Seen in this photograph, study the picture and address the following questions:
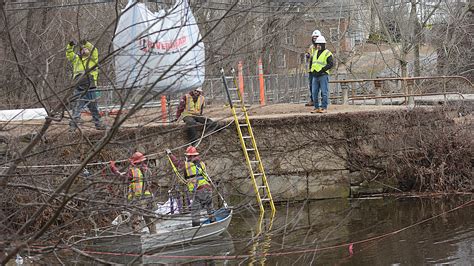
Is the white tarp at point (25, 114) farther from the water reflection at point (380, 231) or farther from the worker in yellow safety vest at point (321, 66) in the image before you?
the worker in yellow safety vest at point (321, 66)

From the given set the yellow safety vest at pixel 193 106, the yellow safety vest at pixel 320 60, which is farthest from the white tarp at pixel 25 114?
the yellow safety vest at pixel 320 60

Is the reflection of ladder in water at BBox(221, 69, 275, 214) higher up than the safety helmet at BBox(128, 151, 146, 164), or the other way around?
the safety helmet at BBox(128, 151, 146, 164)

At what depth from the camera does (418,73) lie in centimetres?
4178

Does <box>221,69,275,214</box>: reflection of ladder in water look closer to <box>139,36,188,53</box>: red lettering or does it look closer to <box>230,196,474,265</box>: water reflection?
<box>230,196,474,265</box>: water reflection

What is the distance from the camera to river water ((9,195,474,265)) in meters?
14.1

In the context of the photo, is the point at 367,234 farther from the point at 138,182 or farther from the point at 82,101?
the point at 82,101

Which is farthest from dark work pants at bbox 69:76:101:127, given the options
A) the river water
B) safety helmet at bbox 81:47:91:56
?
the river water

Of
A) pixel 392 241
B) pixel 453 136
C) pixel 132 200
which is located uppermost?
pixel 132 200

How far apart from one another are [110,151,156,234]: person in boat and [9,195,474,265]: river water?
4.41 metres

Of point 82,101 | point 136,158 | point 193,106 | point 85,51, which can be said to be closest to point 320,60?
point 193,106

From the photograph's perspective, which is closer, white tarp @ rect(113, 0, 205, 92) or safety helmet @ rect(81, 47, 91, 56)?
white tarp @ rect(113, 0, 205, 92)

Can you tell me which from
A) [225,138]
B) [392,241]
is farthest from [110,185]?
[225,138]

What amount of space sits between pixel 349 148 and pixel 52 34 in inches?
521

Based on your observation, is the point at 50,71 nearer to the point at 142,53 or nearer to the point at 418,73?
the point at 142,53
